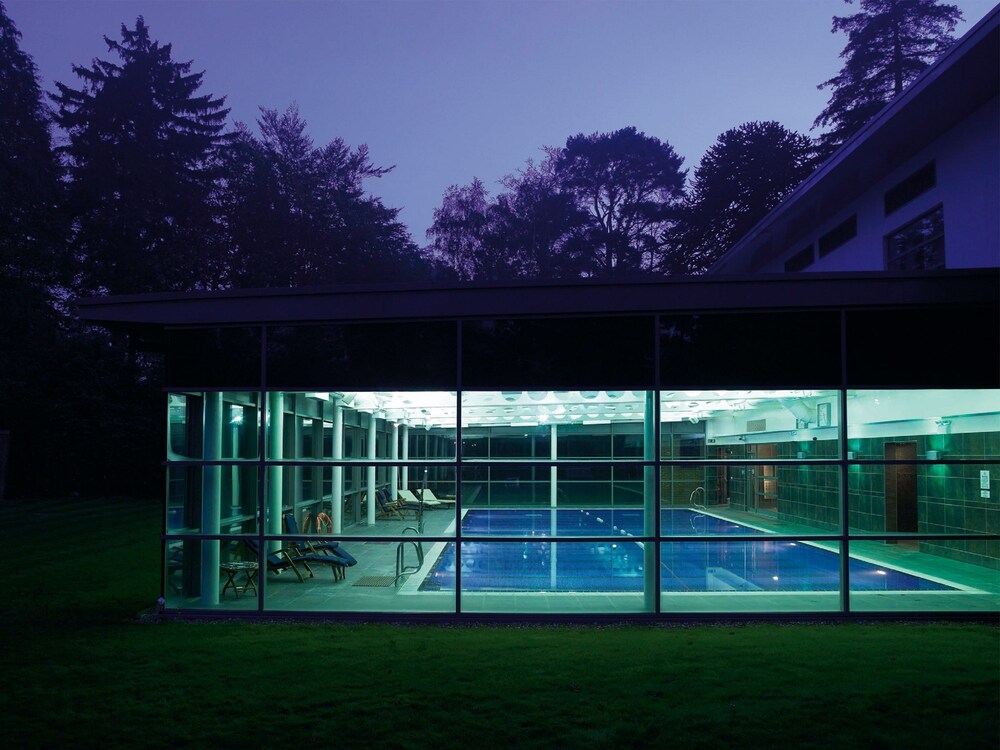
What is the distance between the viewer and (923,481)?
1136 cm

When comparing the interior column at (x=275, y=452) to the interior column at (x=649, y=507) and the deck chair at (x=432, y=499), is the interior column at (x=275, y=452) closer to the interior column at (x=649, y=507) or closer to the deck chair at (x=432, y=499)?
the deck chair at (x=432, y=499)

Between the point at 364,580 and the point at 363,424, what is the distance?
7.25 feet

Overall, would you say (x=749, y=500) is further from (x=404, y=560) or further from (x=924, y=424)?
(x=404, y=560)

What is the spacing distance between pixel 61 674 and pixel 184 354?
410 centimetres

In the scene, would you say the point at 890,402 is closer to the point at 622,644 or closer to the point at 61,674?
the point at 622,644

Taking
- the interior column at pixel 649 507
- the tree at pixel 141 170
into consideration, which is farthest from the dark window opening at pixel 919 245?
the tree at pixel 141 170

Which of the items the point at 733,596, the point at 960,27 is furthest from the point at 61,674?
the point at 960,27

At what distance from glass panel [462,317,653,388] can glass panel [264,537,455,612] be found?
7.81 ft

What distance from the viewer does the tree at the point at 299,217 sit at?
134 ft

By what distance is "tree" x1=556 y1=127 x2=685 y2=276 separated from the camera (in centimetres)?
4859

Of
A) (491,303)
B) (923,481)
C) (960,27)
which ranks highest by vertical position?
(960,27)

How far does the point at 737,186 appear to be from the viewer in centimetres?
4234

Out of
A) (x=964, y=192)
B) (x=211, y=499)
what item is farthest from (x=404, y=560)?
(x=964, y=192)

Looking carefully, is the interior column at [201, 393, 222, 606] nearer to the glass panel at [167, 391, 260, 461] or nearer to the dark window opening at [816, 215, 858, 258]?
the glass panel at [167, 391, 260, 461]
